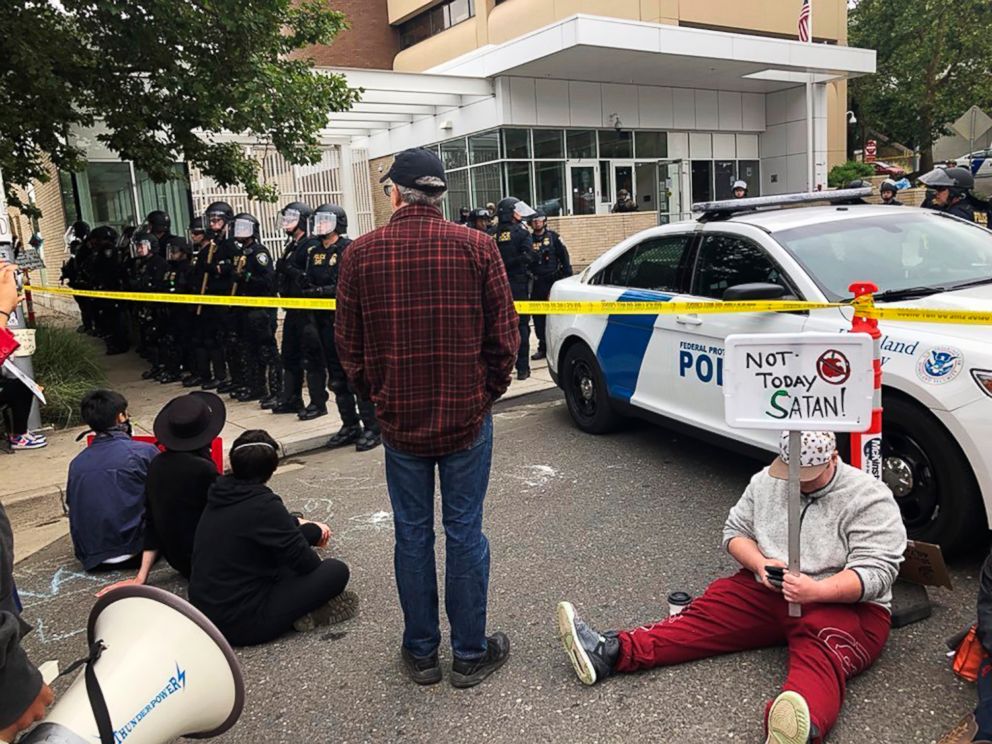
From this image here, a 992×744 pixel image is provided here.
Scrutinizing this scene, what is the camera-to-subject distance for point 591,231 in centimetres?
2022

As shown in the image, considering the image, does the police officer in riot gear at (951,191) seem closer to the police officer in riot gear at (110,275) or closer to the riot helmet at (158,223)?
the riot helmet at (158,223)

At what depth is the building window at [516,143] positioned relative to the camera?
19422 millimetres

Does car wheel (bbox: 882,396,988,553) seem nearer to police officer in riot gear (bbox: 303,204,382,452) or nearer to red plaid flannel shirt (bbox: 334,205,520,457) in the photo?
red plaid flannel shirt (bbox: 334,205,520,457)

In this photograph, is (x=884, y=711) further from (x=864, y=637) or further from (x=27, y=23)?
(x=27, y=23)

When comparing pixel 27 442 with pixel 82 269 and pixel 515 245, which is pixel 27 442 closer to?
pixel 515 245

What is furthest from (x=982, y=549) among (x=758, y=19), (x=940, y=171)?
(x=758, y=19)

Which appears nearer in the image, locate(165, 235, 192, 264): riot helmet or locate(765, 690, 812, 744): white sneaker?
locate(765, 690, 812, 744): white sneaker

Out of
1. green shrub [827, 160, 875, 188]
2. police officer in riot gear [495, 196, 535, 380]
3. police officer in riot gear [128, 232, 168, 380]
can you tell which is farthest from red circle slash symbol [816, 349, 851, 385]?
green shrub [827, 160, 875, 188]

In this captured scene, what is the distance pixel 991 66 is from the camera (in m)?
33.4

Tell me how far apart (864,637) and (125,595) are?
8.10ft

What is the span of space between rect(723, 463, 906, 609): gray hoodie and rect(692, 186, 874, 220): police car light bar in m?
2.54

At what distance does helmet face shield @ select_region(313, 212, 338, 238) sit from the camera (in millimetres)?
7016

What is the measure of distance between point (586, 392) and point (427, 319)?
3.66 meters

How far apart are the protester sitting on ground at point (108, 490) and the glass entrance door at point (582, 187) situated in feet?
56.0
